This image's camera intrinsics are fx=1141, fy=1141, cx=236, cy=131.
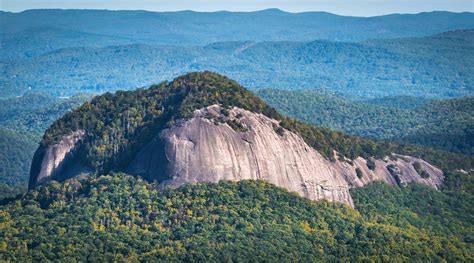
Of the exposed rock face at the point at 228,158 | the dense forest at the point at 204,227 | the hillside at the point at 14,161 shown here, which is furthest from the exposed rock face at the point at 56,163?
the hillside at the point at 14,161

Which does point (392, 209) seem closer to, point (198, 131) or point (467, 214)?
point (467, 214)

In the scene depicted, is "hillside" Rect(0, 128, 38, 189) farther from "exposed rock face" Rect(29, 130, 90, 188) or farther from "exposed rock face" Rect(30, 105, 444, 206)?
"exposed rock face" Rect(30, 105, 444, 206)

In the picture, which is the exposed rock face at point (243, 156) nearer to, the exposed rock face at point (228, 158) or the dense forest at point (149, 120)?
the exposed rock face at point (228, 158)

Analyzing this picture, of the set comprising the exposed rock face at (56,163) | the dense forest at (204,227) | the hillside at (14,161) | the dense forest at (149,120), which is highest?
the dense forest at (149,120)

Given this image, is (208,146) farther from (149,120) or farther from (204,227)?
(149,120)

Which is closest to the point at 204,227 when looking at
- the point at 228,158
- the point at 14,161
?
the point at 228,158

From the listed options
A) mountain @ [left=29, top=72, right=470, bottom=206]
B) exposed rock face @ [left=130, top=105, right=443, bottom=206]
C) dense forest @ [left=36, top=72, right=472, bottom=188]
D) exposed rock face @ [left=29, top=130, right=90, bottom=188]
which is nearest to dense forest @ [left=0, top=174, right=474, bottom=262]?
exposed rock face @ [left=130, top=105, right=443, bottom=206]

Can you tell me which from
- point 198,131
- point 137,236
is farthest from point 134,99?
point 137,236
